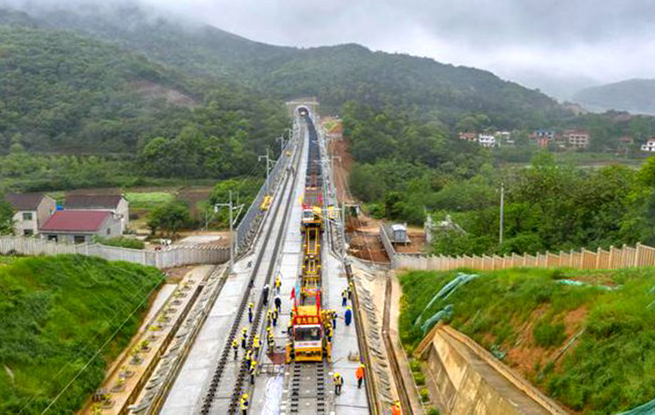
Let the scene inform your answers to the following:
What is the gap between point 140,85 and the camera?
111 m

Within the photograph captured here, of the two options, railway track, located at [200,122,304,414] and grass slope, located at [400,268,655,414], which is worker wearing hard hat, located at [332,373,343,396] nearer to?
railway track, located at [200,122,304,414]

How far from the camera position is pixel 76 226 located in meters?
45.3

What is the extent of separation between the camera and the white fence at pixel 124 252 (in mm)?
35531

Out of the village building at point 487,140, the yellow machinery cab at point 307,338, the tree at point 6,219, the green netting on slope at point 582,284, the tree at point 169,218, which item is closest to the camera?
the green netting on slope at point 582,284

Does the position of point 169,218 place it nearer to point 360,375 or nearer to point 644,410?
point 360,375

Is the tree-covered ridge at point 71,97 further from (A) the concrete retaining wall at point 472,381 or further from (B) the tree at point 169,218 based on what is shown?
(A) the concrete retaining wall at point 472,381

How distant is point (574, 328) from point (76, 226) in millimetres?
38368

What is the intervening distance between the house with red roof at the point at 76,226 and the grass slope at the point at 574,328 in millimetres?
30521

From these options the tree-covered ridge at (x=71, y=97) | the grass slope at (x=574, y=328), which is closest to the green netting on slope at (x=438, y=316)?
the grass slope at (x=574, y=328)

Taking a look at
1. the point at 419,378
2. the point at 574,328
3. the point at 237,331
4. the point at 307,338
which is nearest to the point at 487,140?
the point at 237,331

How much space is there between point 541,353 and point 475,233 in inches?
1036

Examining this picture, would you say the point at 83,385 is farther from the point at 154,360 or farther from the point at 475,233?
the point at 475,233

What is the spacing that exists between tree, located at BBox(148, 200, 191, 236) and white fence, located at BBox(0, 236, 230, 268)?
1312 centimetres

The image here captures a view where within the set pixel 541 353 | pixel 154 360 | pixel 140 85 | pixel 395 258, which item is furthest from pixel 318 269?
pixel 140 85
